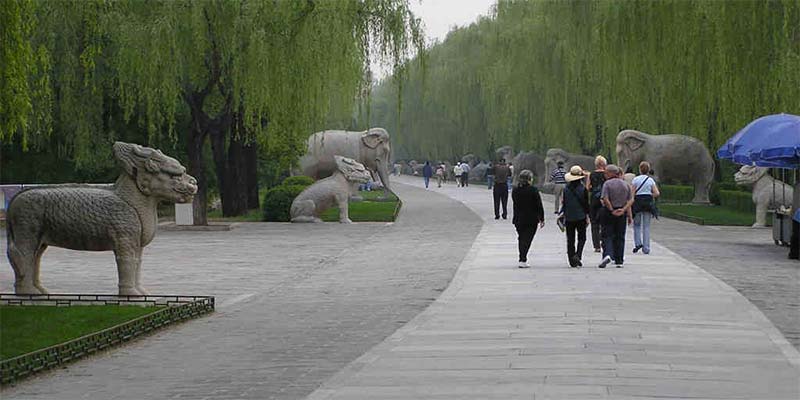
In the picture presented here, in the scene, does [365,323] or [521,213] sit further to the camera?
[521,213]

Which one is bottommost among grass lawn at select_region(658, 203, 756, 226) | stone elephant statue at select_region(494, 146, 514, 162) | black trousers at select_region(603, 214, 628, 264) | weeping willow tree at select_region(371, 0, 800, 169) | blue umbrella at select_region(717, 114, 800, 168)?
grass lawn at select_region(658, 203, 756, 226)

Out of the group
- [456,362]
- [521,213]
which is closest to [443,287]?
[521,213]

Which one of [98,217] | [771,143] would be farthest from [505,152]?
[98,217]

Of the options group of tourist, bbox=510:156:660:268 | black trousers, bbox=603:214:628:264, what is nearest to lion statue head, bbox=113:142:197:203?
group of tourist, bbox=510:156:660:268

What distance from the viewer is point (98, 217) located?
15.0m

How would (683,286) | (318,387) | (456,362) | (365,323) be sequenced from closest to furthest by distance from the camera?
(318,387) < (456,362) < (365,323) < (683,286)

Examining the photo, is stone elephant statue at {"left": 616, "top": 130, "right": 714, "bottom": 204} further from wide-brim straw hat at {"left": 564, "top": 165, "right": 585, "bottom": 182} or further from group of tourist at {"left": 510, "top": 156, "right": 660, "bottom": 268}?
wide-brim straw hat at {"left": 564, "top": 165, "right": 585, "bottom": 182}

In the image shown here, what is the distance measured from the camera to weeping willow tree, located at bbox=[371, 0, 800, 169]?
95.0 ft

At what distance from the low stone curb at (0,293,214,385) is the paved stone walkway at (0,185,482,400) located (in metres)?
0.13

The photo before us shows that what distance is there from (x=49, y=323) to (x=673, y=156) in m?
33.2

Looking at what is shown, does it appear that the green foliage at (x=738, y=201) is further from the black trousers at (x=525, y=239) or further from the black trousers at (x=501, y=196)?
the black trousers at (x=525, y=239)

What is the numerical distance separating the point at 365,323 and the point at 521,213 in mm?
6674

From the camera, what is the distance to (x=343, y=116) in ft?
117

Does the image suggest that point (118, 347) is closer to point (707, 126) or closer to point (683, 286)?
point (683, 286)
